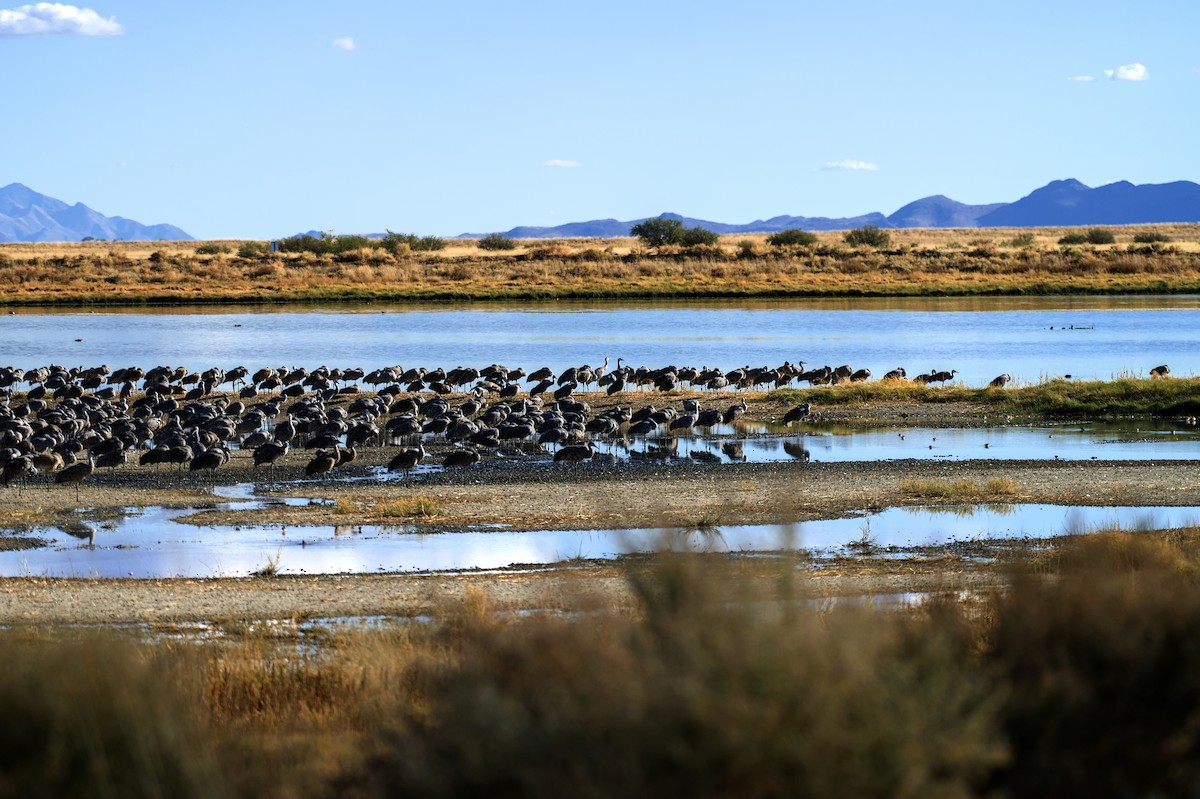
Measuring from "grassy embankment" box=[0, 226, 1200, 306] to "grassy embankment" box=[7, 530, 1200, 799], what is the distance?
6383 centimetres

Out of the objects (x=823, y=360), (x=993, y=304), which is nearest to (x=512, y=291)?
(x=993, y=304)

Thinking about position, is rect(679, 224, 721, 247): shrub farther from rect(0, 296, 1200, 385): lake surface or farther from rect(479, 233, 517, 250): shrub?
rect(0, 296, 1200, 385): lake surface

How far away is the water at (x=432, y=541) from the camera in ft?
50.7

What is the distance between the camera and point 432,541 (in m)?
16.9

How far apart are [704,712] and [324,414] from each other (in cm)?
2195

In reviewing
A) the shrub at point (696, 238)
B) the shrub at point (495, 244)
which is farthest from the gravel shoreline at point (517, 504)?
the shrub at point (495, 244)

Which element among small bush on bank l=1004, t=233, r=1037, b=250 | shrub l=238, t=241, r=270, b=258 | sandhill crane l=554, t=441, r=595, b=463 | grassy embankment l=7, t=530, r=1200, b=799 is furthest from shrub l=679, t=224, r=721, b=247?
grassy embankment l=7, t=530, r=1200, b=799

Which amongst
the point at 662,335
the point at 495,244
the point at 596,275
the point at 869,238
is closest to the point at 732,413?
the point at 662,335

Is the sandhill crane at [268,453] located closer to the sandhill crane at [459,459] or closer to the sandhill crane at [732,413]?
the sandhill crane at [459,459]

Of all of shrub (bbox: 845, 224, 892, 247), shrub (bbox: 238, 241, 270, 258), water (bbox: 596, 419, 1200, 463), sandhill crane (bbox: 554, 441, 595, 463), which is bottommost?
water (bbox: 596, 419, 1200, 463)

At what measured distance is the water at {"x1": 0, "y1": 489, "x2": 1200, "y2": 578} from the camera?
50.7 feet

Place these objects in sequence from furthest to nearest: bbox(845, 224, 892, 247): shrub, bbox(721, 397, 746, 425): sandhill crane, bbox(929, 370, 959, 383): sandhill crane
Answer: bbox(845, 224, 892, 247): shrub
bbox(929, 370, 959, 383): sandhill crane
bbox(721, 397, 746, 425): sandhill crane

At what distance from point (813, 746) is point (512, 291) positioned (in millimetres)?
67154

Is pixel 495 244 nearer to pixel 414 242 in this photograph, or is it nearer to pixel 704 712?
pixel 414 242
